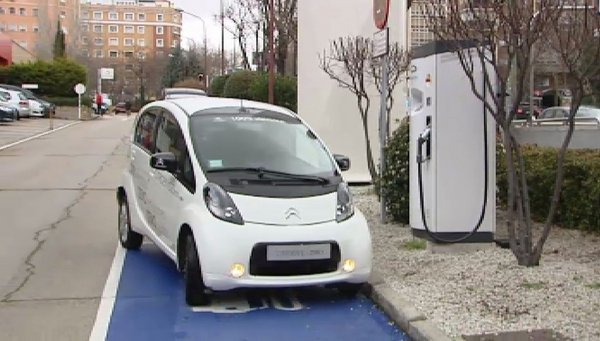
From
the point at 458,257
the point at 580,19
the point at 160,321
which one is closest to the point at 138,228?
the point at 160,321

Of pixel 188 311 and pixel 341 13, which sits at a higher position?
pixel 341 13

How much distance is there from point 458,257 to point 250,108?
2552 millimetres

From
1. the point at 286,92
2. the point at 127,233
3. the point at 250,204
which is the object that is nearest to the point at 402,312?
the point at 250,204

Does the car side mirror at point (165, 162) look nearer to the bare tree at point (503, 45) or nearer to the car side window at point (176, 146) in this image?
the car side window at point (176, 146)

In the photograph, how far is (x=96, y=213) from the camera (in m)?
12.1

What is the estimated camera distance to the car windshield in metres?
7.07

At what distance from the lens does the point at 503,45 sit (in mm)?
6895

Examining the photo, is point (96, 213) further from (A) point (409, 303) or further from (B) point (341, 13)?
(A) point (409, 303)

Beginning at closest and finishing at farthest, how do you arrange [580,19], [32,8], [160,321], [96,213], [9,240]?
[160,321] → [580,19] → [9,240] → [96,213] → [32,8]

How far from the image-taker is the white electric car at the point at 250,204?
249 inches

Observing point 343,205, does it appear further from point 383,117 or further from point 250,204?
point 383,117

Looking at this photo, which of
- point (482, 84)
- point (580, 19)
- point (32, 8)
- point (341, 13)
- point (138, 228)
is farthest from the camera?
point (32, 8)

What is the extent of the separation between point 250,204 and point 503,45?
8.68 ft

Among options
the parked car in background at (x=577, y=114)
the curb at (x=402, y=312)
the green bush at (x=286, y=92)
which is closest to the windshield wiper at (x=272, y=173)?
the curb at (x=402, y=312)
